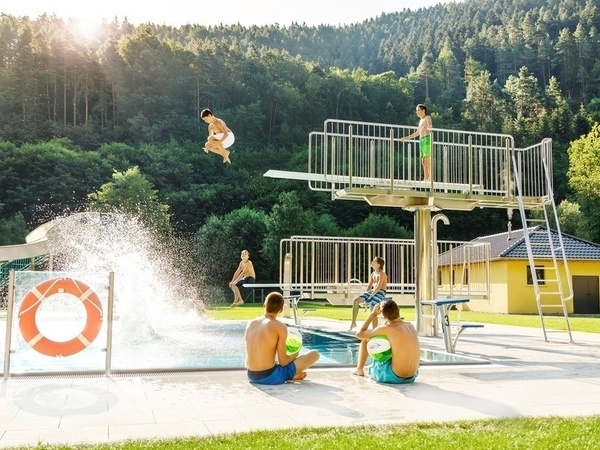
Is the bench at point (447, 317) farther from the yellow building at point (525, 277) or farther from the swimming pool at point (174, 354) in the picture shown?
the yellow building at point (525, 277)

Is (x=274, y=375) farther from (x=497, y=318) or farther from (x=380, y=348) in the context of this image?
(x=497, y=318)

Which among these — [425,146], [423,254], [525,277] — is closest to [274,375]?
[423,254]

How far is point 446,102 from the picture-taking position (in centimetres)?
9244

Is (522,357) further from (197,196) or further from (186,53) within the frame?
(186,53)

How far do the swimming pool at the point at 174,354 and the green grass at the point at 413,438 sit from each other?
3.51 metres

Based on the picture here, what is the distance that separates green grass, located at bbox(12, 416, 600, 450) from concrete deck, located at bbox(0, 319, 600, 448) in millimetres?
265

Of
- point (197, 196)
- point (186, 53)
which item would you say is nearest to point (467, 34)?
point (186, 53)

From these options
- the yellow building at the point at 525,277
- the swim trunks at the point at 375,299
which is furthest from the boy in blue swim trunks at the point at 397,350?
the yellow building at the point at 525,277

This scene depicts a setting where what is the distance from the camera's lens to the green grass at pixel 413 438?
3984mm

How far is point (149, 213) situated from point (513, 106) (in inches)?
2246

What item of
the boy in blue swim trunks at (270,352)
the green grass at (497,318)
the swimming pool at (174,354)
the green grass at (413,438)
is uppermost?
the boy in blue swim trunks at (270,352)

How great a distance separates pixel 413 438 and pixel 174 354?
20.5 ft

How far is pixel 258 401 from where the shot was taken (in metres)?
5.72

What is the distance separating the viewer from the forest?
189 feet
